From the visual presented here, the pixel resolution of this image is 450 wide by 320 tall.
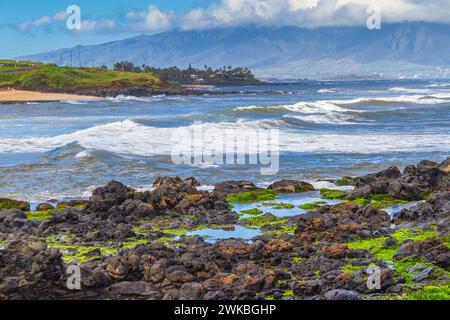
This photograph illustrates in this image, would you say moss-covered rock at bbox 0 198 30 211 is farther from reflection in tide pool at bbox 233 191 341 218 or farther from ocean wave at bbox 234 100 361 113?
ocean wave at bbox 234 100 361 113

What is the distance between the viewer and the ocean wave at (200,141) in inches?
1650

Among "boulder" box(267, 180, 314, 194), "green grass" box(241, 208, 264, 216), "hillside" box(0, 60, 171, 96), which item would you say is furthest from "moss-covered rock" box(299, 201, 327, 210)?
"hillside" box(0, 60, 171, 96)

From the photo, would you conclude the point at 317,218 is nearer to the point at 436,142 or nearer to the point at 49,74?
the point at 436,142

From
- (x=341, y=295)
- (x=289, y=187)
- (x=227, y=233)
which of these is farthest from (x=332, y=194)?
(x=341, y=295)

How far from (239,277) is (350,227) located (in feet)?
19.9

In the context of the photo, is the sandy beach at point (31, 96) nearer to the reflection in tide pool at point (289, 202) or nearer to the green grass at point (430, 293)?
the reflection in tide pool at point (289, 202)

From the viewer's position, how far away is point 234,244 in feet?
56.9

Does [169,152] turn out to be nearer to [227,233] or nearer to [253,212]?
[253,212]

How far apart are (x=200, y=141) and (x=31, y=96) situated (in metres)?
98.9

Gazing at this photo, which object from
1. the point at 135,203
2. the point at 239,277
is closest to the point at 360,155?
the point at 135,203

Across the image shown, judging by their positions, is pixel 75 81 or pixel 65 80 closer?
pixel 65 80

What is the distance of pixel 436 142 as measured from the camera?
4431 cm

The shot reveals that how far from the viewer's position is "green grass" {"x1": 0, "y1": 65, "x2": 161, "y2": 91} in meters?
158
